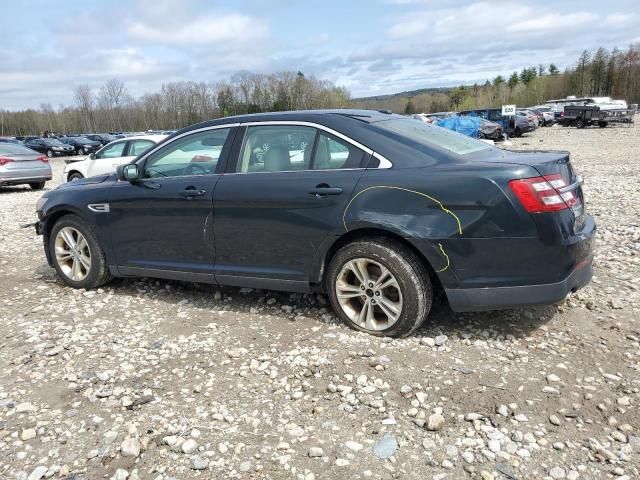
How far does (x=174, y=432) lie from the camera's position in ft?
9.75

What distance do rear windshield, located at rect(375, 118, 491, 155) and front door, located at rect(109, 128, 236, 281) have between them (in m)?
1.41

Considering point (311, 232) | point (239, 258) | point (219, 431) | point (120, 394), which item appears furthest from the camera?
point (239, 258)

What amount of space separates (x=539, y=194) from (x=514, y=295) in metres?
0.69

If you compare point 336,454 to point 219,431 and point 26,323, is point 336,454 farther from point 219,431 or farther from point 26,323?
point 26,323

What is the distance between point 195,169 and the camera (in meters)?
4.64

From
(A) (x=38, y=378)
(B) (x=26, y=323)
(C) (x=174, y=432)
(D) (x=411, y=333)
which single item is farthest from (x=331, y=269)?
(B) (x=26, y=323)

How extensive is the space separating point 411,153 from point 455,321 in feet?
4.49

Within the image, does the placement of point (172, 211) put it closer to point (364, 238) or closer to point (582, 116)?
point (364, 238)

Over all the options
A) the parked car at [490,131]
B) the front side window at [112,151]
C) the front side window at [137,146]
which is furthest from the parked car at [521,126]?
the front side window at [112,151]

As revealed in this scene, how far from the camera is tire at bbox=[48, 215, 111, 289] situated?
17.1ft

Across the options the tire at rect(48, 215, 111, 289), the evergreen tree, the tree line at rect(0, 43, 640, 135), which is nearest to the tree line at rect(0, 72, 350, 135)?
the tree line at rect(0, 43, 640, 135)

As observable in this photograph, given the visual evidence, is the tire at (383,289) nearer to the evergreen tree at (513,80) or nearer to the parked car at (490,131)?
A: the parked car at (490,131)

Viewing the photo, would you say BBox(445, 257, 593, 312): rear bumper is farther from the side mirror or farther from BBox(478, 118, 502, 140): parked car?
BBox(478, 118, 502, 140): parked car

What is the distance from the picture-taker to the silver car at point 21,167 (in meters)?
14.5
